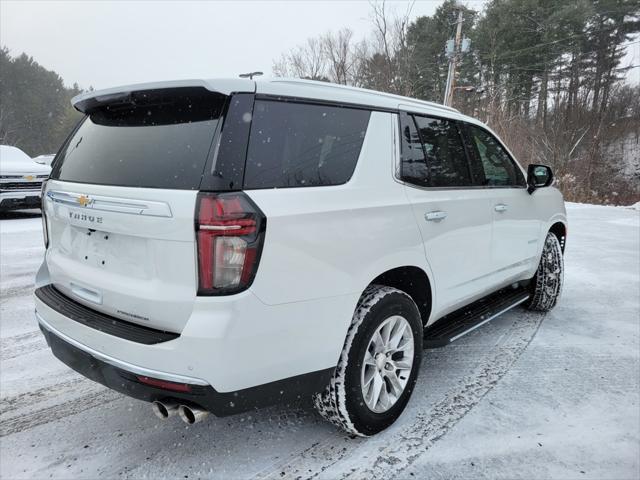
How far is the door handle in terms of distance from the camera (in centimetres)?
261

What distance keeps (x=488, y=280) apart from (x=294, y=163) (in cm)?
206

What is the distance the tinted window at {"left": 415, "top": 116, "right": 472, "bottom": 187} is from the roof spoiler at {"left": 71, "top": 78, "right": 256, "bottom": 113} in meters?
1.31

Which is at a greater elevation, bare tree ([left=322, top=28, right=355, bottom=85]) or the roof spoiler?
bare tree ([left=322, top=28, right=355, bottom=85])

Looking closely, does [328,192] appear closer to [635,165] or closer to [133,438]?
[133,438]

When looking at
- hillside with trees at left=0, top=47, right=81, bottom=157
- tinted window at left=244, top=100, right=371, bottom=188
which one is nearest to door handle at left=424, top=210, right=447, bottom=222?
tinted window at left=244, top=100, right=371, bottom=188

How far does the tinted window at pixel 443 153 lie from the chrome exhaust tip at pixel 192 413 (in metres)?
1.80

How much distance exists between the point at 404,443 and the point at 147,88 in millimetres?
2194

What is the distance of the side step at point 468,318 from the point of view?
2.84 meters

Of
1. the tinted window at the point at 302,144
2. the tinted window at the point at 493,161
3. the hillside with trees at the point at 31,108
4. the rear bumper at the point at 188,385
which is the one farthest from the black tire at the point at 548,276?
the hillside with trees at the point at 31,108

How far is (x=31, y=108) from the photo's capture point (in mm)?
54281

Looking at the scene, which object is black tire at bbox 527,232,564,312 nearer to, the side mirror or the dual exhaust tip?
the side mirror

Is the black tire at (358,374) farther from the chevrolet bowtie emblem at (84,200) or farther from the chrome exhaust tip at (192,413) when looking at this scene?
the chevrolet bowtie emblem at (84,200)

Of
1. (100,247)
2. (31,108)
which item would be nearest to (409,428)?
(100,247)

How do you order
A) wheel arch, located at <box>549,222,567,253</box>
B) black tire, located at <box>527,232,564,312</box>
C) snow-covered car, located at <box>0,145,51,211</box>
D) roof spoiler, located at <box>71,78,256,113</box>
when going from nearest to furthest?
roof spoiler, located at <box>71,78,256,113</box> < black tire, located at <box>527,232,564,312</box> < wheel arch, located at <box>549,222,567,253</box> < snow-covered car, located at <box>0,145,51,211</box>
